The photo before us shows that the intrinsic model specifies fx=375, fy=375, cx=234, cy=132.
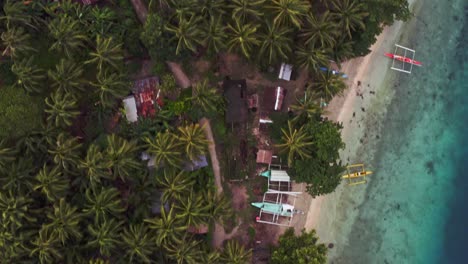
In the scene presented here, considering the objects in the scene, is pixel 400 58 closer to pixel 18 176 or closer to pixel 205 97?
pixel 205 97

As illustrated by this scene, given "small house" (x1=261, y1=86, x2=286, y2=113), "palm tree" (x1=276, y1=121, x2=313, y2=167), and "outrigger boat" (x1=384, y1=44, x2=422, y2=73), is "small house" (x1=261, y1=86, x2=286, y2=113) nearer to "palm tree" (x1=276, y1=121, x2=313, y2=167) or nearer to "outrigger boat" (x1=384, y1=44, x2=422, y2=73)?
"palm tree" (x1=276, y1=121, x2=313, y2=167)

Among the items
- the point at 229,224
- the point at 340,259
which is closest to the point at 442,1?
the point at 340,259

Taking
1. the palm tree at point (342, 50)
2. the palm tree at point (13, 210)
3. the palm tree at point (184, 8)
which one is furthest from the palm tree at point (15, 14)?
the palm tree at point (342, 50)

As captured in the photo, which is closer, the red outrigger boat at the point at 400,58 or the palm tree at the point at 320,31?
the palm tree at the point at 320,31

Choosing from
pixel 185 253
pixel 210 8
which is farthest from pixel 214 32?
pixel 185 253

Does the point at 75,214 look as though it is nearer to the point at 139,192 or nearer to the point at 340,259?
the point at 139,192

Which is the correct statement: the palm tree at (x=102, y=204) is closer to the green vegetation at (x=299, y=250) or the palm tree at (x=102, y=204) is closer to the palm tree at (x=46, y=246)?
the palm tree at (x=46, y=246)

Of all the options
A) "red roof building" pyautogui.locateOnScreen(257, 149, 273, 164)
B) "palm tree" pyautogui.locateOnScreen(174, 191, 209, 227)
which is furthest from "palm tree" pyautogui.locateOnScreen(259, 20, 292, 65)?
"palm tree" pyautogui.locateOnScreen(174, 191, 209, 227)
